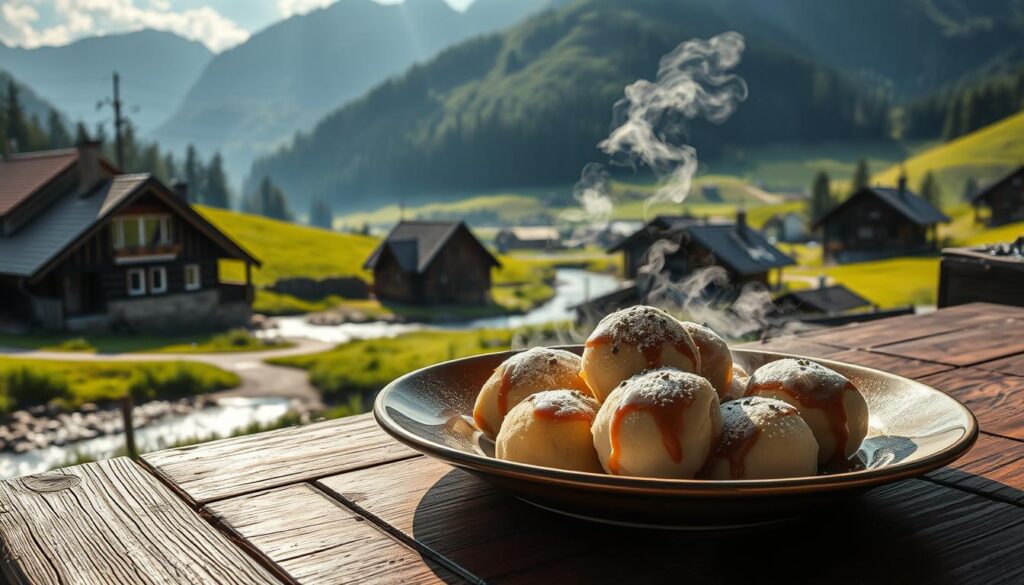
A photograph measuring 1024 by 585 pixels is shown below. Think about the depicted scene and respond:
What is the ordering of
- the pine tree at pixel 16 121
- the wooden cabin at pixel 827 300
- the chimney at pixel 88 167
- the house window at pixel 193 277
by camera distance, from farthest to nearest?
the pine tree at pixel 16 121 < the house window at pixel 193 277 < the chimney at pixel 88 167 < the wooden cabin at pixel 827 300

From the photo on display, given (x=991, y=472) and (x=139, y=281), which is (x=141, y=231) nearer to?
(x=139, y=281)

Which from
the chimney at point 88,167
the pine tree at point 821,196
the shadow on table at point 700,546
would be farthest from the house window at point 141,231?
the pine tree at point 821,196

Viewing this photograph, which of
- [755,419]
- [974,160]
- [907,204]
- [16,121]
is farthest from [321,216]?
[755,419]

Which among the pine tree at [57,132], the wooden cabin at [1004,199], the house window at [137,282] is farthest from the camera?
the pine tree at [57,132]

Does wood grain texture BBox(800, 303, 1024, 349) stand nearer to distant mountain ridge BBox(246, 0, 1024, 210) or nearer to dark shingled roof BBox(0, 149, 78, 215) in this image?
dark shingled roof BBox(0, 149, 78, 215)

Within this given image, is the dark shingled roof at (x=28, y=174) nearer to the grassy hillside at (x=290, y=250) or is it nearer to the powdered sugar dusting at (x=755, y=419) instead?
the grassy hillside at (x=290, y=250)
